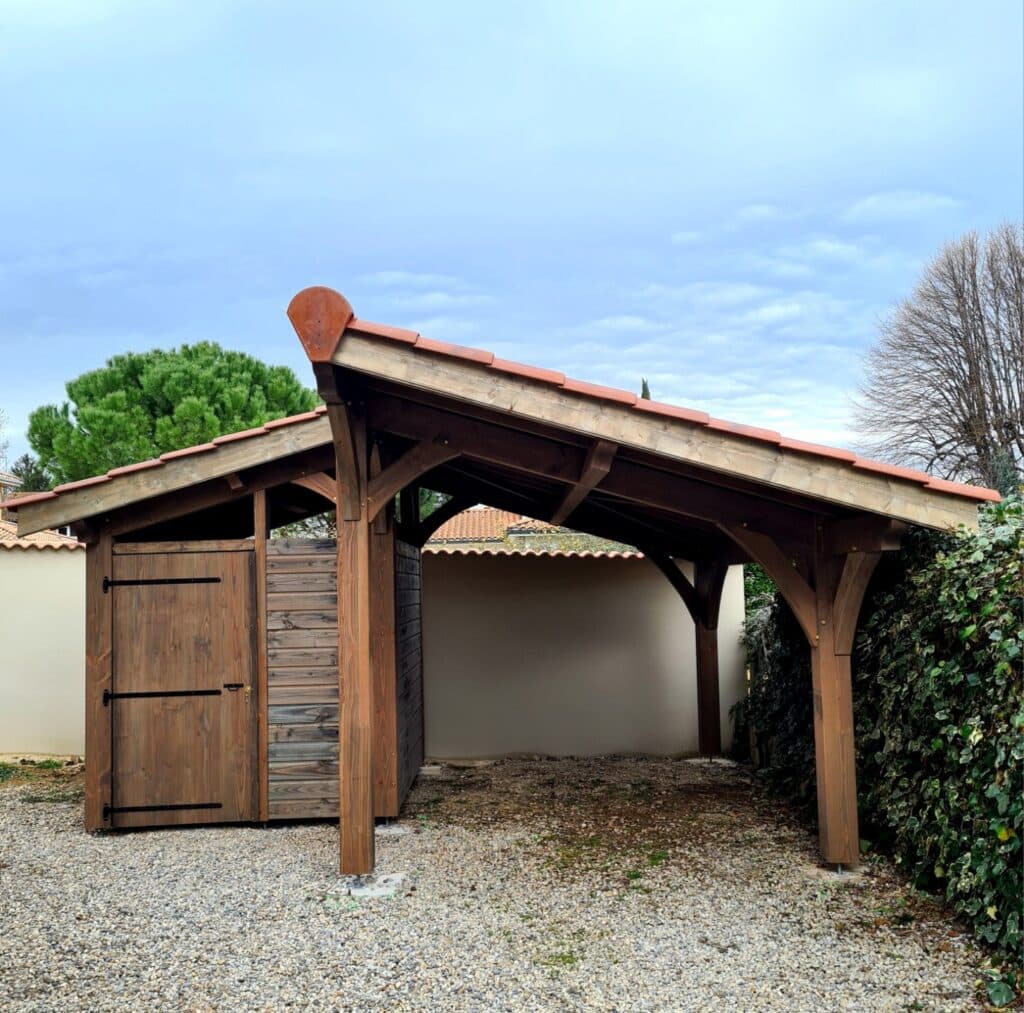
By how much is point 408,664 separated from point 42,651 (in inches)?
182

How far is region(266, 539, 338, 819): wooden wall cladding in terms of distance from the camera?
19.0 feet

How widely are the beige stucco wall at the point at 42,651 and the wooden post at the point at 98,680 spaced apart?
3665 mm

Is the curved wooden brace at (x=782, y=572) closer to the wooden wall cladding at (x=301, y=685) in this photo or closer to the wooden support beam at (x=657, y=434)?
the wooden support beam at (x=657, y=434)

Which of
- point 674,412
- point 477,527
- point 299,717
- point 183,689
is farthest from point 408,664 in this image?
point 477,527

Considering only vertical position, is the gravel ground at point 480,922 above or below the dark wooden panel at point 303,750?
below

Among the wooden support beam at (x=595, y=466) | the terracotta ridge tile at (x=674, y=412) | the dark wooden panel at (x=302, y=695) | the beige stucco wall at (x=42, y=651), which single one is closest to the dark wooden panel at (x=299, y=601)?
the dark wooden panel at (x=302, y=695)

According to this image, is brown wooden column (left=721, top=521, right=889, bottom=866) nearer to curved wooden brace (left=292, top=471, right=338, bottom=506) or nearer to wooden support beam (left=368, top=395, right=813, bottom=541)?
wooden support beam (left=368, top=395, right=813, bottom=541)

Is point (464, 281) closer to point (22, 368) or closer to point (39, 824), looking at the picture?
point (22, 368)

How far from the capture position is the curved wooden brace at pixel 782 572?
4.51 metres

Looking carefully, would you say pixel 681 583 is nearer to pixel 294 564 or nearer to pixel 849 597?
pixel 849 597

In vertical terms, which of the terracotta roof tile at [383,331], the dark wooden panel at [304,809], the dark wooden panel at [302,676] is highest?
the terracotta roof tile at [383,331]

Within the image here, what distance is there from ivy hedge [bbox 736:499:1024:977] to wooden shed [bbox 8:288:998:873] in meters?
0.22

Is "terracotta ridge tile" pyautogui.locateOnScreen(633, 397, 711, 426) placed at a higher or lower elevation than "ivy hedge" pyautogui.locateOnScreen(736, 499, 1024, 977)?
higher

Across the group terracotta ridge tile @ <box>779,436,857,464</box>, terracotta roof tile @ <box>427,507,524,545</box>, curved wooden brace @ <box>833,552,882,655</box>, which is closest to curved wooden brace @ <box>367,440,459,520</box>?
terracotta ridge tile @ <box>779,436,857,464</box>
